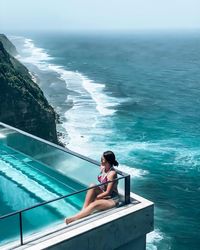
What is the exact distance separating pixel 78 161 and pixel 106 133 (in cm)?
4075

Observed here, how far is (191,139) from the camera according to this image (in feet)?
160

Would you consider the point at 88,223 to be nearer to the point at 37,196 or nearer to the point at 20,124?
the point at 37,196

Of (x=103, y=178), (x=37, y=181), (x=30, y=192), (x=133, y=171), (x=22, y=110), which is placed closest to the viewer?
(x=103, y=178)

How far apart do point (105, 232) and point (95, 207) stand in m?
0.57

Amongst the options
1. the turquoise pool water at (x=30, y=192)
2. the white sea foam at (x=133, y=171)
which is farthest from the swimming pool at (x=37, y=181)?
the white sea foam at (x=133, y=171)

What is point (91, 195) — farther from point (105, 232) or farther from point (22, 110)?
point (22, 110)

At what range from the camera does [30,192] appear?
1016 cm

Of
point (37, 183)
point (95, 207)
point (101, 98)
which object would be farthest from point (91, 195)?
point (101, 98)

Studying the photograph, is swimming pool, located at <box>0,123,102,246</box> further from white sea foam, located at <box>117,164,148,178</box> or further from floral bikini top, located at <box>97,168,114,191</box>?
white sea foam, located at <box>117,164,148,178</box>

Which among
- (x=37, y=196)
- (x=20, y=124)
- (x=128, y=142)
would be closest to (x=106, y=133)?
(x=128, y=142)

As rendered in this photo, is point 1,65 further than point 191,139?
No

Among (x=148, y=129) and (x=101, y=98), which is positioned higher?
(x=101, y=98)

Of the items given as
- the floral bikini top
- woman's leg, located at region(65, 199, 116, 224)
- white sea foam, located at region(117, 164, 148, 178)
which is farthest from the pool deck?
white sea foam, located at region(117, 164, 148, 178)

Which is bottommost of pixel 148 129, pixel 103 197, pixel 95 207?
pixel 148 129
